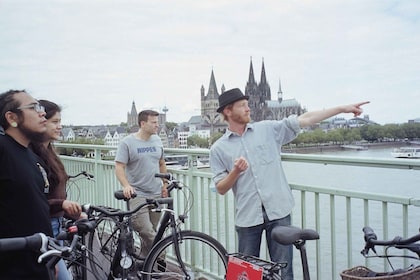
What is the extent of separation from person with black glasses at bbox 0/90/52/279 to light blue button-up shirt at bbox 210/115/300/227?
1.25m

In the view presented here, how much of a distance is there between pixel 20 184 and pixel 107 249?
201 cm

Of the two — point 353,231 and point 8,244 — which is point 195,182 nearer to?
point 353,231

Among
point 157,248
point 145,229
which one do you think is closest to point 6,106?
point 157,248

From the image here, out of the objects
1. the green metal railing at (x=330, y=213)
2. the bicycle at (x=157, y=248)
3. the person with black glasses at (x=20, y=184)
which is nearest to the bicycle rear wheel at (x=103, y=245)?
the bicycle at (x=157, y=248)

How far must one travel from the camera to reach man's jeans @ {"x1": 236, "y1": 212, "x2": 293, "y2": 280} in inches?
119

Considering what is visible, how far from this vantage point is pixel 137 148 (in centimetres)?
455

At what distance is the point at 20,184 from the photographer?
7.16 feet

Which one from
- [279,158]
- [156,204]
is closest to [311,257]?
[279,158]

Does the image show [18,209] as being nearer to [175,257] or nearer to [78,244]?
[78,244]

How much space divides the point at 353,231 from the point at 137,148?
2378 millimetres

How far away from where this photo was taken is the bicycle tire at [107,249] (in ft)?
12.4

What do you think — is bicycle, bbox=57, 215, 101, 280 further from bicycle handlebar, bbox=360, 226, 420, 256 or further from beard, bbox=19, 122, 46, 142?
bicycle handlebar, bbox=360, 226, 420, 256

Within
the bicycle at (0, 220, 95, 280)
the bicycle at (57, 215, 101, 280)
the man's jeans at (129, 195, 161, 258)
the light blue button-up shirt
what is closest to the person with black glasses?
the bicycle at (57, 215, 101, 280)

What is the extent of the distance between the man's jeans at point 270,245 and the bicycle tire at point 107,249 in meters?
1.18
